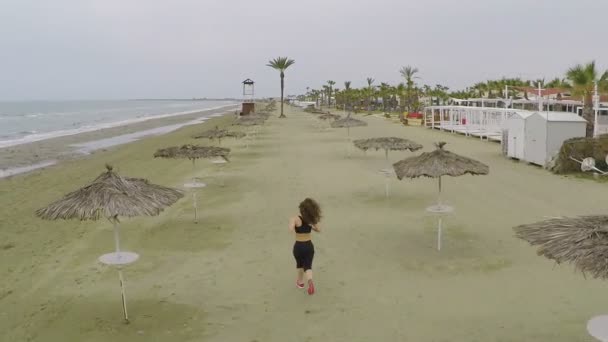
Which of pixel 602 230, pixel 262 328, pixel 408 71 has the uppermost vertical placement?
pixel 408 71

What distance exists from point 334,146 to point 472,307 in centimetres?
2076

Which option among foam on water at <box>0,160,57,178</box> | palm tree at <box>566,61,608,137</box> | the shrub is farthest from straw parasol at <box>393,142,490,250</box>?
foam on water at <box>0,160,57,178</box>

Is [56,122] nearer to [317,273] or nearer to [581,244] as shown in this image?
[317,273]

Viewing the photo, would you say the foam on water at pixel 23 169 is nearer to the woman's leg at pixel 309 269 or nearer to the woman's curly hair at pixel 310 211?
the woman's leg at pixel 309 269

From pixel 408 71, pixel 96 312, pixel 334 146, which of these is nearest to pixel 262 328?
pixel 96 312

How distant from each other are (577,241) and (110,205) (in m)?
5.45

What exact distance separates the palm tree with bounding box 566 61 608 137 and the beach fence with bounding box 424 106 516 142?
361 cm

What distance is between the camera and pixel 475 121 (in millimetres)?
33688

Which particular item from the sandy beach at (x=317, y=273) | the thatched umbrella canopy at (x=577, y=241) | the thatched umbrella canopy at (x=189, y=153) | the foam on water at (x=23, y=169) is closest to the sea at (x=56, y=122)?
the foam on water at (x=23, y=169)

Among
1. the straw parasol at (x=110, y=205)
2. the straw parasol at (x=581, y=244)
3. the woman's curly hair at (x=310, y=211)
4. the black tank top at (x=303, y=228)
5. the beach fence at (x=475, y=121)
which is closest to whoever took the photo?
the straw parasol at (x=581, y=244)

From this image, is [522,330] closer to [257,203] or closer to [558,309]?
[558,309]

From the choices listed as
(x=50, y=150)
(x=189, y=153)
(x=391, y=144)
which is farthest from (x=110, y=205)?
(x=50, y=150)

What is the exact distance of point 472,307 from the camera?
6621mm

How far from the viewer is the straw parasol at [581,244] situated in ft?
15.1
